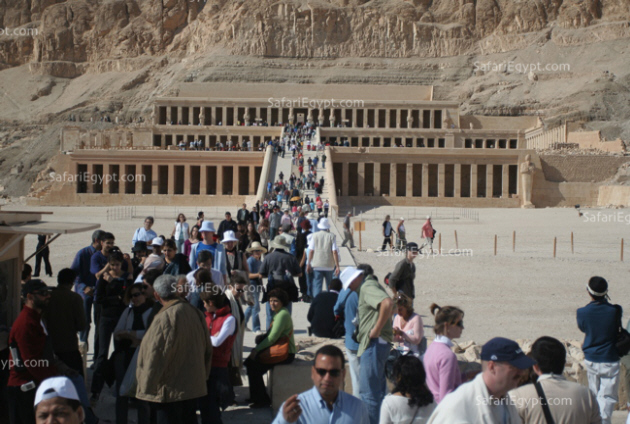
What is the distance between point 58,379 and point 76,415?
0.77ft

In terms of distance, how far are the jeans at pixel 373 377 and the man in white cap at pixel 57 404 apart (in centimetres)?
304

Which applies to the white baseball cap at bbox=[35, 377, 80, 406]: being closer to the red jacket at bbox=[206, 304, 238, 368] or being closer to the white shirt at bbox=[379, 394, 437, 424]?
the white shirt at bbox=[379, 394, 437, 424]

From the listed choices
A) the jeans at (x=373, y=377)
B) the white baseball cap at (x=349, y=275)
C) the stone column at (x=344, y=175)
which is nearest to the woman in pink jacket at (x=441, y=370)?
the jeans at (x=373, y=377)

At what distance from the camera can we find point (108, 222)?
30.9 m

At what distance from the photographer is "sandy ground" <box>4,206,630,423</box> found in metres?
12.8

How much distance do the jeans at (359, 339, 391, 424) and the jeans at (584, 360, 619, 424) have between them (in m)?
2.03

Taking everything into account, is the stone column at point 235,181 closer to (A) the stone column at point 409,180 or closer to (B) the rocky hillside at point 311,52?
(A) the stone column at point 409,180

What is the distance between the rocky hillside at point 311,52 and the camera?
6581cm

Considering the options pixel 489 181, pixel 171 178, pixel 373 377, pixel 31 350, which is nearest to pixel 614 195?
pixel 489 181

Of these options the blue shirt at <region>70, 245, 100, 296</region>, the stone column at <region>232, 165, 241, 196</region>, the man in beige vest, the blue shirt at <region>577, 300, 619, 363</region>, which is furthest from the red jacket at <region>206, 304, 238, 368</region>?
the stone column at <region>232, 165, 241, 196</region>

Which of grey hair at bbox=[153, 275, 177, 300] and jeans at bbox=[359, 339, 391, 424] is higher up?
grey hair at bbox=[153, 275, 177, 300]

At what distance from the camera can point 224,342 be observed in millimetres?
7047

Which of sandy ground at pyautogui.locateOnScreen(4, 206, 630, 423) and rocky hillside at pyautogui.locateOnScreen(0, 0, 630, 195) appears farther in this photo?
rocky hillside at pyautogui.locateOnScreen(0, 0, 630, 195)

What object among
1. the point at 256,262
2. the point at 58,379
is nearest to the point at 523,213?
the point at 256,262
